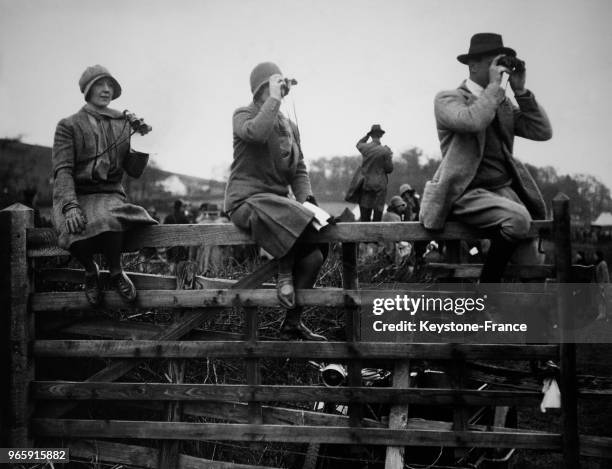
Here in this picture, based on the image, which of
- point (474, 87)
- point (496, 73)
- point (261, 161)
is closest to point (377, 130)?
point (474, 87)

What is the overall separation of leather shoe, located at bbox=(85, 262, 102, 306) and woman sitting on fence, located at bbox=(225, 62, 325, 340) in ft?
3.88

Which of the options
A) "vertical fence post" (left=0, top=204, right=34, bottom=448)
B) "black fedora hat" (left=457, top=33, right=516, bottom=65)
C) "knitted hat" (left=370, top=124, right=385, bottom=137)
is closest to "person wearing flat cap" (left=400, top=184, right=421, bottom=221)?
"knitted hat" (left=370, top=124, right=385, bottom=137)

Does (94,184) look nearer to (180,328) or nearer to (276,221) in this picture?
(180,328)

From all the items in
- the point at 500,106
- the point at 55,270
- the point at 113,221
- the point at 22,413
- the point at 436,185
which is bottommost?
the point at 22,413

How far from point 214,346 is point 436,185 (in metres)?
2.07

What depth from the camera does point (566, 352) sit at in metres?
4.07

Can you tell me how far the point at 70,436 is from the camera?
4.73 metres

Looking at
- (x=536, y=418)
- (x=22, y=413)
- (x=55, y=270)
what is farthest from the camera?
(x=536, y=418)

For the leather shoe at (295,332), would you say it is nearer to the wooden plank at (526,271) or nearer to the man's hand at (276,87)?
the wooden plank at (526,271)

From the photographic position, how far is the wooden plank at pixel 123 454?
185 inches

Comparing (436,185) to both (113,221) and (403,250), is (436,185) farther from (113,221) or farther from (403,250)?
(403,250)

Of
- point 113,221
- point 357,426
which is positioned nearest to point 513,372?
point 357,426

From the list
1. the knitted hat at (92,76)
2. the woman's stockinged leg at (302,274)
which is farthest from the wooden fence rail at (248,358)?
the knitted hat at (92,76)

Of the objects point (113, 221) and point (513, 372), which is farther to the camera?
point (513, 372)
